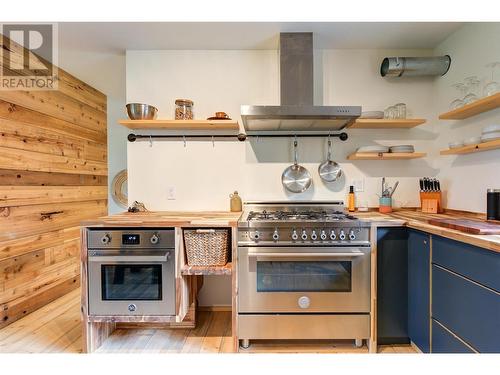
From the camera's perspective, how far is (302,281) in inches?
69.0

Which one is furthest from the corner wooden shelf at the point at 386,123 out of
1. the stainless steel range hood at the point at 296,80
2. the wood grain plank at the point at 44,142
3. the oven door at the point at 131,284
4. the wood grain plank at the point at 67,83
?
the wood grain plank at the point at 67,83

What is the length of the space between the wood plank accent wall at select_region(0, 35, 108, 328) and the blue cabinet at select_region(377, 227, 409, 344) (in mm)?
2862

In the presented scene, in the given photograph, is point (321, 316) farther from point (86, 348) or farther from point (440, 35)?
point (440, 35)

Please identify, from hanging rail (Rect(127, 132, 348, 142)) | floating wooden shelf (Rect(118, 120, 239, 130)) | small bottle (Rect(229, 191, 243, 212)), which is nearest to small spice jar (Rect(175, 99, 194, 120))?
floating wooden shelf (Rect(118, 120, 239, 130))

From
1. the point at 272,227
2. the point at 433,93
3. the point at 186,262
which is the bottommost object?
the point at 186,262

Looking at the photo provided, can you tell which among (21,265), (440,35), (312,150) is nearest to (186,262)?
(312,150)

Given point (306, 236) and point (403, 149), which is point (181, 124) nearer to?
point (306, 236)

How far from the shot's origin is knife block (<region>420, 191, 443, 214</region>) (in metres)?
2.16

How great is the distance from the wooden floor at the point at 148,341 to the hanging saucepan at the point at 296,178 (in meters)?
1.22

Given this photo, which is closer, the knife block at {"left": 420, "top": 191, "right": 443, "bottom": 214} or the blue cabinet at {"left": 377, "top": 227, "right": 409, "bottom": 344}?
the blue cabinet at {"left": 377, "top": 227, "right": 409, "bottom": 344}

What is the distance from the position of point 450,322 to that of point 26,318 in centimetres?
313

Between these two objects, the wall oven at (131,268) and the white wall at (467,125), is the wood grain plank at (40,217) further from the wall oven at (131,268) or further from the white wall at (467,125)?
the white wall at (467,125)

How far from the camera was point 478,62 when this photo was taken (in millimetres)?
1909

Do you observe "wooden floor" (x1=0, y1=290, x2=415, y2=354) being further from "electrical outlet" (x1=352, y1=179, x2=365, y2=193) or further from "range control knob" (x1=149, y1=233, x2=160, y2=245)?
"electrical outlet" (x1=352, y1=179, x2=365, y2=193)
